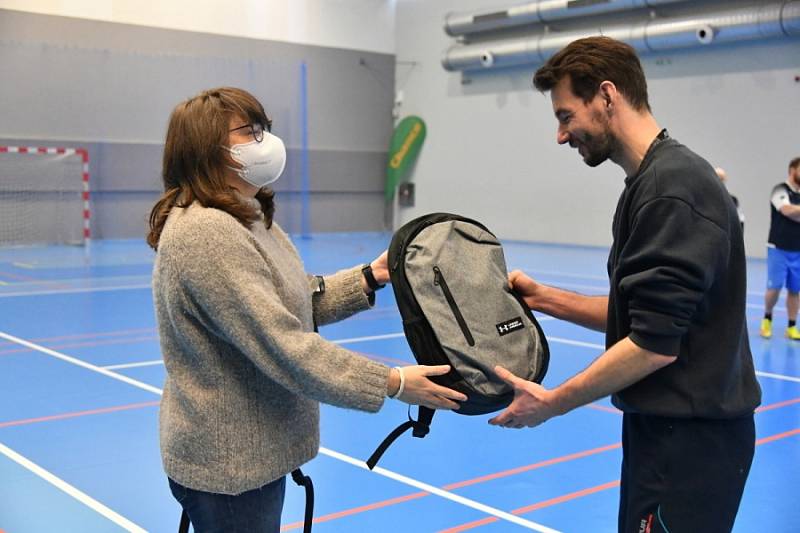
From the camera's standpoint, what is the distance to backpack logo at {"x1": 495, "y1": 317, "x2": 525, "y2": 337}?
9.29 ft

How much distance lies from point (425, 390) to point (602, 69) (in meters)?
0.99

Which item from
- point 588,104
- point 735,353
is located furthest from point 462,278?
point 735,353

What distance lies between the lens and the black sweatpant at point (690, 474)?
242cm

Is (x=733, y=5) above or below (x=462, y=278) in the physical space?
above

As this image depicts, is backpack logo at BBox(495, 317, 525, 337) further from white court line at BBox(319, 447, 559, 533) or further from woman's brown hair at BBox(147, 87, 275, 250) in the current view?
white court line at BBox(319, 447, 559, 533)

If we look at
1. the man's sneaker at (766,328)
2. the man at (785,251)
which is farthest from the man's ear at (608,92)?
the man's sneaker at (766,328)

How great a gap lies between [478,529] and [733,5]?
15971 millimetres

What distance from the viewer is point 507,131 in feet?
76.7

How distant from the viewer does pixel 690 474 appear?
241cm

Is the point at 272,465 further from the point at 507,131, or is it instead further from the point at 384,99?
the point at 384,99

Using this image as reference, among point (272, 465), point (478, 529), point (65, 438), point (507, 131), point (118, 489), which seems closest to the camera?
point (272, 465)

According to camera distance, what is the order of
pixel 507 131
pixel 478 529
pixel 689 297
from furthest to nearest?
pixel 507 131 < pixel 478 529 < pixel 689 297

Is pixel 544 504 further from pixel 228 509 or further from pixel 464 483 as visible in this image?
pixel 228 509

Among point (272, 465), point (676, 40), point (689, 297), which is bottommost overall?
point (272, 465)
